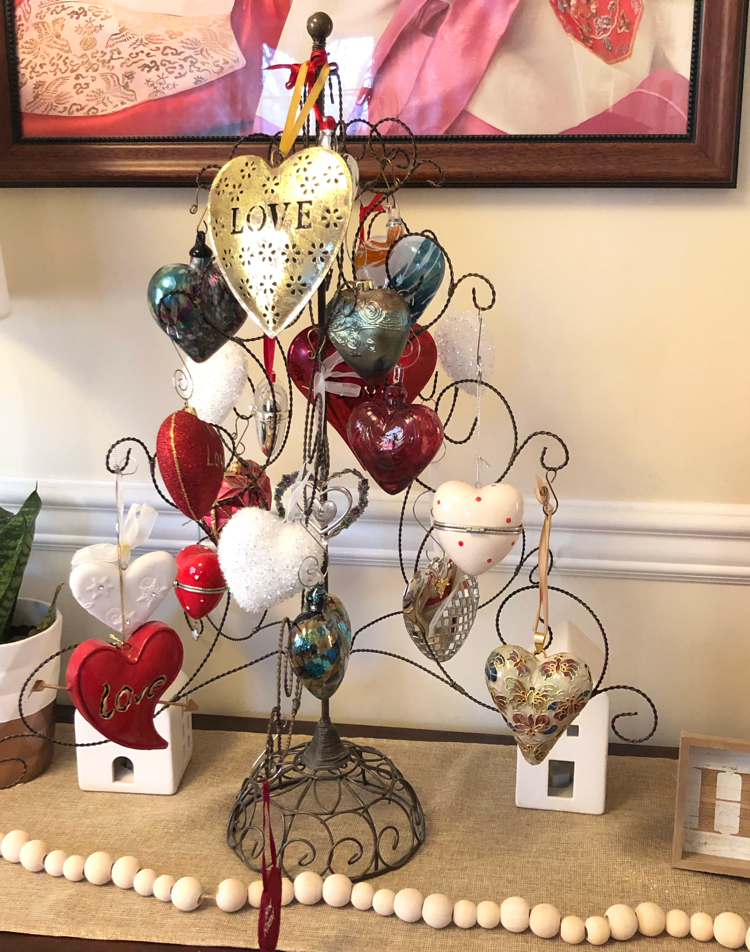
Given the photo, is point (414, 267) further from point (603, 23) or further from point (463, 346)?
point (603, 23)

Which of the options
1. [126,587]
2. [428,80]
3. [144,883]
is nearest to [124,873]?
[144,883]

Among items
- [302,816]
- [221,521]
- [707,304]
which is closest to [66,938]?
[302,816]

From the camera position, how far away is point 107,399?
1.05 meters

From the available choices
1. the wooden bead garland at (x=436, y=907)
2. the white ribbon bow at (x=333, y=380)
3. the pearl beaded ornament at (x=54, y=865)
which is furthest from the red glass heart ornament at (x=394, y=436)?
the pearl beaded ornament at (x=54, y=865)

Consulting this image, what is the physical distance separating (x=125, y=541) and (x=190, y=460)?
0.57ft

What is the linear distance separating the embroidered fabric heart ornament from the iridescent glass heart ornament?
0.46 m

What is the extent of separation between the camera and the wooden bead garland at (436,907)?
2.33 ft

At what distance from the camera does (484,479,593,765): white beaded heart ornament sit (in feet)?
2.39

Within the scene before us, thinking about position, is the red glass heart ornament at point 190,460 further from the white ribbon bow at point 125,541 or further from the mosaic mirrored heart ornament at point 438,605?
the mosaic mirrored heart ornament at point 438,605

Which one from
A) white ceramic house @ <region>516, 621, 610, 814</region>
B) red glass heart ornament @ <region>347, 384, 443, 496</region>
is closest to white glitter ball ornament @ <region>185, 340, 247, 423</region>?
red glass heart ornament @ <region>347, 384, 443, 496</region>

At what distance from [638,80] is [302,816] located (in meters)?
0.86

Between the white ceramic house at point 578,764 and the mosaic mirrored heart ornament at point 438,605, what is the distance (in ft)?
0.34

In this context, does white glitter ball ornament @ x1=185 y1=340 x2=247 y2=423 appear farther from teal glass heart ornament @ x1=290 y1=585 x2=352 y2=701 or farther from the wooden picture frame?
the wooden picture frame

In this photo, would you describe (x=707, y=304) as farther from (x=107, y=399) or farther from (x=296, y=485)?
(x=107, y=399)
